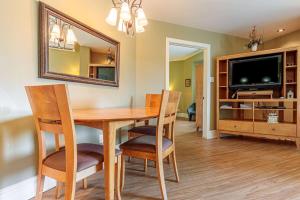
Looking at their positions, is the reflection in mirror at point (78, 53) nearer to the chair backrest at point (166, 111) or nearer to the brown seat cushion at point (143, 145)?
the brown seat cushion at point (143, 145)

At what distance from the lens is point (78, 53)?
2463 mm

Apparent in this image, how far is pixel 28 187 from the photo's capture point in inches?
73.2

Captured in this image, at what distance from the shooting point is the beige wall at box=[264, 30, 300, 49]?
4.92 m

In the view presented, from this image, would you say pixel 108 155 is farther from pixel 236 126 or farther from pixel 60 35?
pixel 236 126

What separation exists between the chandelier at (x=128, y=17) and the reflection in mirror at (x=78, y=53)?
418 millimetres

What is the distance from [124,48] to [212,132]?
2.59 meters

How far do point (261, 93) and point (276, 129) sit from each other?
76cm

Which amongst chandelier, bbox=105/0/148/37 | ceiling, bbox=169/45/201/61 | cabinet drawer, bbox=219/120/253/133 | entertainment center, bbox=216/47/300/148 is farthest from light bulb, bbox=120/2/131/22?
ceiling, bbox=169/45/201/61

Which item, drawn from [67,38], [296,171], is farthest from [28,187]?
[296,171]

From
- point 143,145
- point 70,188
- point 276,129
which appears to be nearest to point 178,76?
point 276,129

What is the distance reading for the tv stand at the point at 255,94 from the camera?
4307mm

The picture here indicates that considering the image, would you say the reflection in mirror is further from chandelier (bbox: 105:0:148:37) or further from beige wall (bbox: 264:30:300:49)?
beige wall (bbox: 264:30:300:49)

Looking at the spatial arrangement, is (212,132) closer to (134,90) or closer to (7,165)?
(134,90)

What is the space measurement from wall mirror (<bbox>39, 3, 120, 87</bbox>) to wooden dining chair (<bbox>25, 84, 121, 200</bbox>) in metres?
0.64
